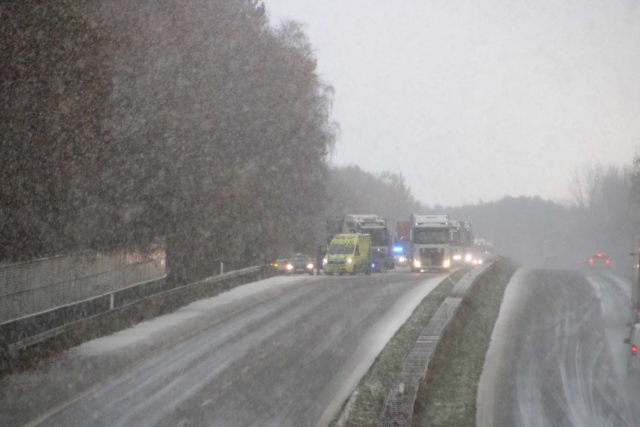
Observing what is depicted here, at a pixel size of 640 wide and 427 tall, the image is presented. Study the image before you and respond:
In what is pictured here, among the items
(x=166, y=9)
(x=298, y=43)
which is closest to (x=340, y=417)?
(x=166, y=9)

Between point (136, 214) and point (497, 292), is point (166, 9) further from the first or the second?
point (497, 292)

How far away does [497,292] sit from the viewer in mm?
27969

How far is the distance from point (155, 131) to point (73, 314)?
719cm

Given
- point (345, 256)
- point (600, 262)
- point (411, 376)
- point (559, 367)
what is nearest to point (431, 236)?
point (345, 256)

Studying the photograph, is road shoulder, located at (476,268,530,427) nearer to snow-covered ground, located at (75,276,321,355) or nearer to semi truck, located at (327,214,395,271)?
snow-covered ground, located at (75,276,321,355)

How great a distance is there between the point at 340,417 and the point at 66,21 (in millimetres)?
13199

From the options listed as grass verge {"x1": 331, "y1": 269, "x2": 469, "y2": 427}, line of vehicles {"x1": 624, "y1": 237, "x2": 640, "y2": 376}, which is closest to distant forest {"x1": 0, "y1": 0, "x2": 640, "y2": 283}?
line of vehicles {"x1": 624, "y1": 237, "x2": 640, "y2": 376}

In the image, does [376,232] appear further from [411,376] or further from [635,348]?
[411,376]

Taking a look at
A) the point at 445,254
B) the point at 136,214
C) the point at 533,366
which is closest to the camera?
the point at 533,366

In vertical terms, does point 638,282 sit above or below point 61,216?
below

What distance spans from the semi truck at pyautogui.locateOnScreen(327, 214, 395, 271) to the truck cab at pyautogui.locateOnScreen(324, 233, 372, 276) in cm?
433

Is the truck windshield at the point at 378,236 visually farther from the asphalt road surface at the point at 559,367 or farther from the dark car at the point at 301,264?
the asphalt road surface at the point at 559,367

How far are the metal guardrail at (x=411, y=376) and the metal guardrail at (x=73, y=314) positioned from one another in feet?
26.7

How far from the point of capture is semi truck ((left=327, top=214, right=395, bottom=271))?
4769 centimetres
